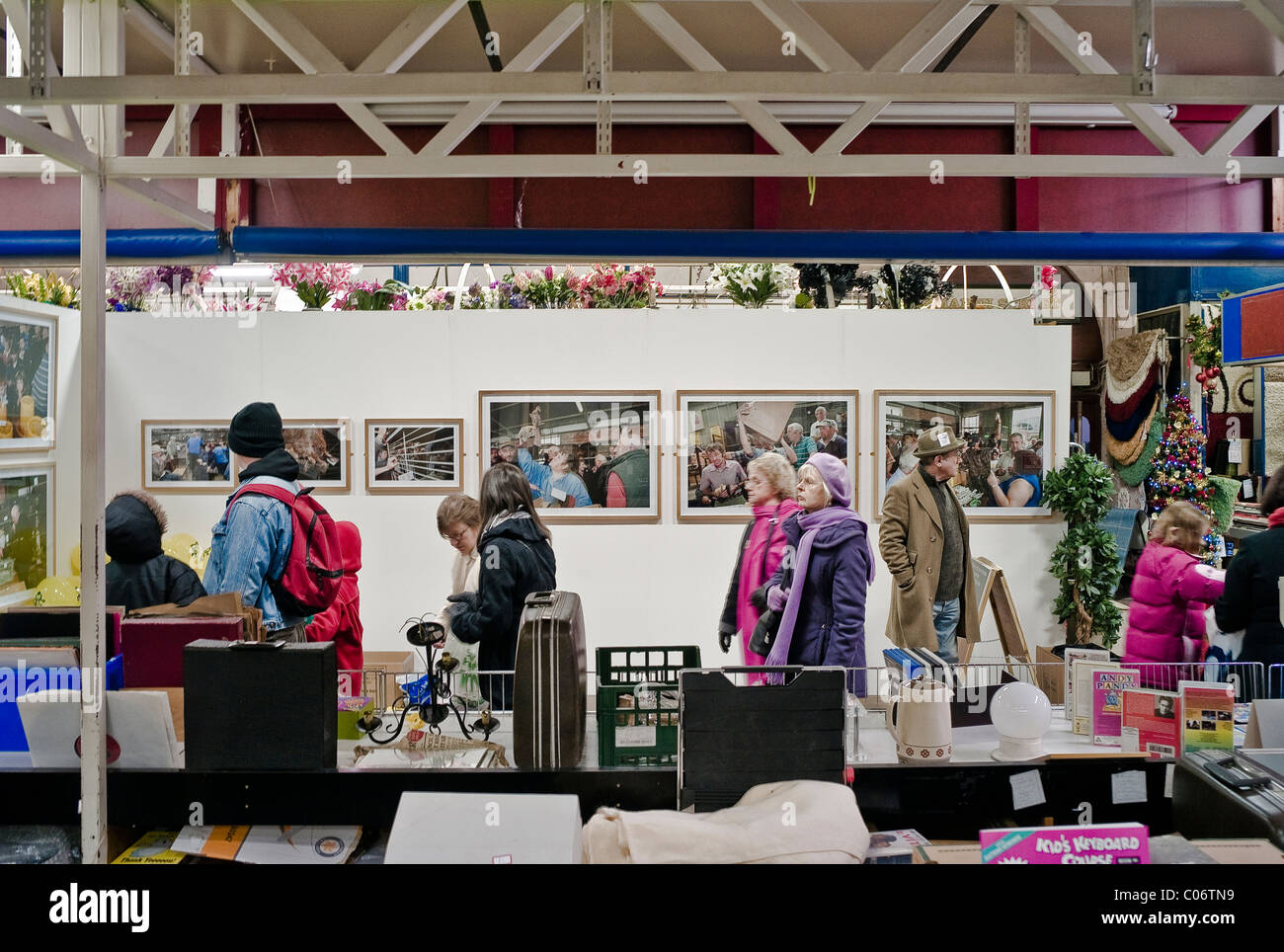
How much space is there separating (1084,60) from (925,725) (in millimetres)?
2850

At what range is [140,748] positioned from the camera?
279cm

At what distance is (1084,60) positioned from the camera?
3.81 m

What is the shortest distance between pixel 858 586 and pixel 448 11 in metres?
2.98

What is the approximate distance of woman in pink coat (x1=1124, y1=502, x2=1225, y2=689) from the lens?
4449mm

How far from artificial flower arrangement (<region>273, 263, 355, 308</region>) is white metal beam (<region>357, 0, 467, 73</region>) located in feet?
8.20

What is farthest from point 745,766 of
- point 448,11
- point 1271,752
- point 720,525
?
point 720,525

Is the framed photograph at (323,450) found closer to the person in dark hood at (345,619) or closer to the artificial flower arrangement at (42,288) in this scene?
the person in dark hood at (345,619)

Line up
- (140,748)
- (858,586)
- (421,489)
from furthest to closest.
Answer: (421,489), (858,586), (140,748)

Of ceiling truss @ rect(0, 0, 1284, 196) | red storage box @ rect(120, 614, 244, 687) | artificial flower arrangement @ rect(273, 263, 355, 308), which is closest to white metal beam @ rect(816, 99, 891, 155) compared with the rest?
ceiling truss @ rect(0, 0, 1284, 196)

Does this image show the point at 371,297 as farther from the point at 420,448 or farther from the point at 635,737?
the point at 635,737

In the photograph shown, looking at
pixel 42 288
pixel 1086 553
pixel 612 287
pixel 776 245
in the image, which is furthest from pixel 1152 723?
pixel 42 288

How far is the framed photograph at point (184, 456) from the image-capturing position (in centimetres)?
597

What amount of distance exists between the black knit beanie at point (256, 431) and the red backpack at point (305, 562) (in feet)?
0.56
